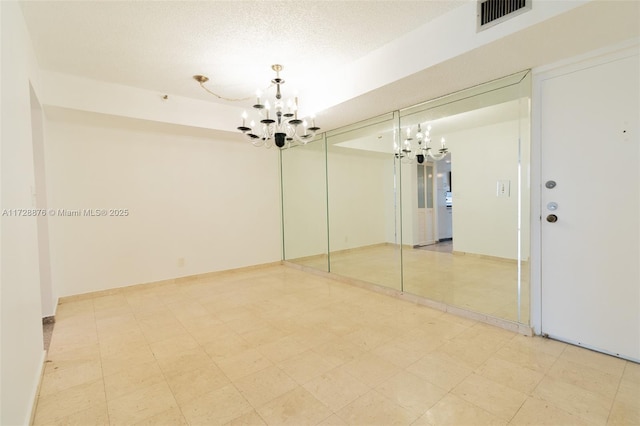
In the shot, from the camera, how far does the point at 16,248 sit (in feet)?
5.44

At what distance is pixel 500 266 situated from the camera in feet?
10.3

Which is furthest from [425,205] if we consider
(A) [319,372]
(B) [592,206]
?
(A) [319,372]

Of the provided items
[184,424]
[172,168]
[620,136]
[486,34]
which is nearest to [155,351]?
[184,424]

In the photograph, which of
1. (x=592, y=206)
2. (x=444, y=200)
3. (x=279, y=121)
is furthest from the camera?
(x=444, y=200)

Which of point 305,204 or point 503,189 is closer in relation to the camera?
point 503,189

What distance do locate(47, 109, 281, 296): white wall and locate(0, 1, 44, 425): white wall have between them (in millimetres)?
1853

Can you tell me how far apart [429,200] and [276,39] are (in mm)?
2717

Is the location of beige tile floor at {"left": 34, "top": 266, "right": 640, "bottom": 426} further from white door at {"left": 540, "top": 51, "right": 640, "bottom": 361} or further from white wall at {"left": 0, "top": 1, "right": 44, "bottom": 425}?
white wall at {"left": 0, "top": 1, "right": 44, "bottom": 425}

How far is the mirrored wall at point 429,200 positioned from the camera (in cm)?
288

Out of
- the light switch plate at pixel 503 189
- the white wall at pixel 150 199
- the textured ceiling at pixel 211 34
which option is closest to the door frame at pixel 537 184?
the light switch plate at pixel 503 189

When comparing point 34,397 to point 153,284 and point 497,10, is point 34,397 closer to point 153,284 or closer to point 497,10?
point 153,284

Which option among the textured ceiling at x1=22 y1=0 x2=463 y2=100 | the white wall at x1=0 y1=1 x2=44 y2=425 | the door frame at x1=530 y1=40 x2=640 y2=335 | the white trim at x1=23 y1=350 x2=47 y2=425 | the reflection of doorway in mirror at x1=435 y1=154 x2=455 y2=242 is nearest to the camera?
the white wall at x1=0 y1=1 x2=44 y2=425

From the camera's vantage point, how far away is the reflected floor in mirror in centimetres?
294

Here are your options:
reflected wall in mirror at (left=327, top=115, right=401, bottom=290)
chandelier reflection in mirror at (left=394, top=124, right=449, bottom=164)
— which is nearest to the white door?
chandelier reflection in mirror at (left=394, top=124, right=449, bottom=164)
